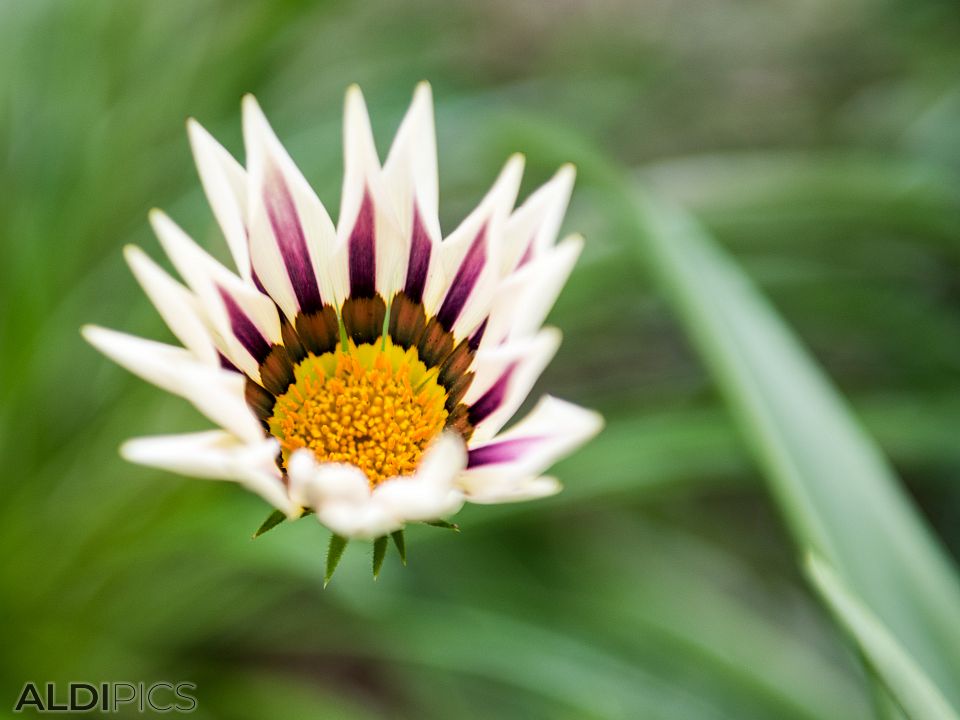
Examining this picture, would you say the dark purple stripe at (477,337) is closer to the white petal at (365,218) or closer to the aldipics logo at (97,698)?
the white petal at (365,218)

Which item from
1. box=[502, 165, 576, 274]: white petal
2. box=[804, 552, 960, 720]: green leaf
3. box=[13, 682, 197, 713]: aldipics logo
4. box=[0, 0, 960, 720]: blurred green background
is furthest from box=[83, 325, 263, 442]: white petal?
box=[13, 682, 197, 713]: aldipics logo

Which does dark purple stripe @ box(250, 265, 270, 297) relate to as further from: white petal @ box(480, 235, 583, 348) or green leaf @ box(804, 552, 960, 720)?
green leaf @ box(804, 552, 960, 720)

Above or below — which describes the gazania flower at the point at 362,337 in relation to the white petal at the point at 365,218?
below

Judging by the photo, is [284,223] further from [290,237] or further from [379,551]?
[379,551]

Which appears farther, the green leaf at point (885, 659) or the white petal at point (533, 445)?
the green leaf at point (885, 659)

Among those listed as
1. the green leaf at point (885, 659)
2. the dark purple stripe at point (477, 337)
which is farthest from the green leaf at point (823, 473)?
the dark purple stripe at point (477, 337)

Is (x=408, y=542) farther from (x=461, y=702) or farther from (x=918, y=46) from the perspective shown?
(x=918, y=46)
